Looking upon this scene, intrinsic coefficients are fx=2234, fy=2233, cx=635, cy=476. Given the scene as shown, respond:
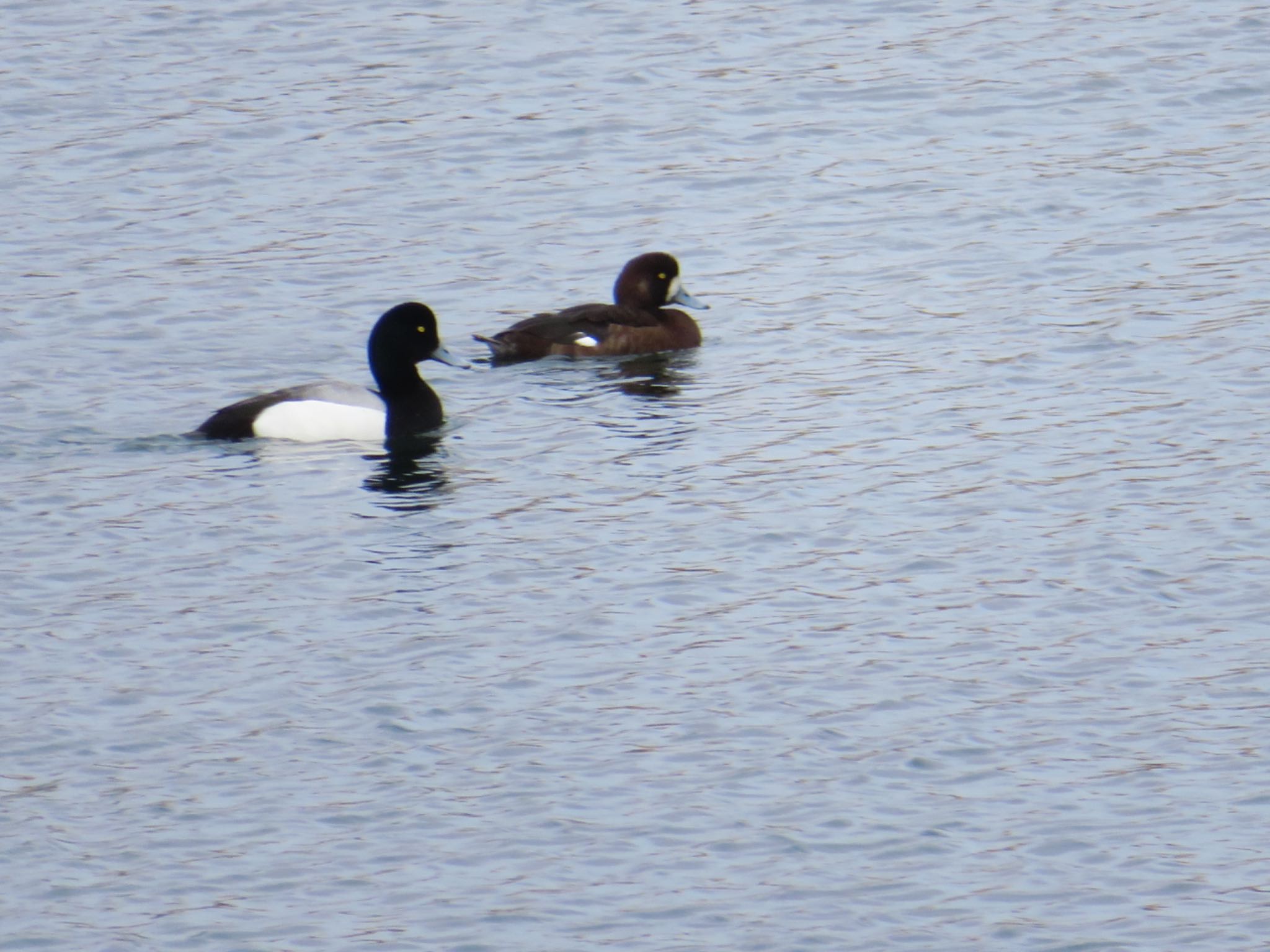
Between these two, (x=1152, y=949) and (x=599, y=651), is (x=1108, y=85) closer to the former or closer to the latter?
(x=599, y=651)

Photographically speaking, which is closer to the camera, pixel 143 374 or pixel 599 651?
pixel 599 651

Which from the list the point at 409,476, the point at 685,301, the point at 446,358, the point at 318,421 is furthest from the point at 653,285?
the point at 409,476

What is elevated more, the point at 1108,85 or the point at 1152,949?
the point at 1108,85

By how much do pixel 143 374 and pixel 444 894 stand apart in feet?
24.0

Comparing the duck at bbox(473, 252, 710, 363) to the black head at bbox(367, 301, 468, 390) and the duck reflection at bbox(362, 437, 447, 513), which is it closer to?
the black head at bbox(367, 301, 468, 390)

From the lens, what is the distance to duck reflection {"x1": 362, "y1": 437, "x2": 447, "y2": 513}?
1233 centimetres

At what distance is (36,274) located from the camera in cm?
1666

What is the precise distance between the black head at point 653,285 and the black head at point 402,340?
66.0 inches

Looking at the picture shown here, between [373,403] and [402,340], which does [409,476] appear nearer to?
[373,403]

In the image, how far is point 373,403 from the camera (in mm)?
13766

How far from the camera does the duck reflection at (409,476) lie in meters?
12.3

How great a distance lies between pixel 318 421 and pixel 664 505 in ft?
8.56

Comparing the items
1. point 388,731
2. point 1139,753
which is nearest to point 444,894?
point 388,731

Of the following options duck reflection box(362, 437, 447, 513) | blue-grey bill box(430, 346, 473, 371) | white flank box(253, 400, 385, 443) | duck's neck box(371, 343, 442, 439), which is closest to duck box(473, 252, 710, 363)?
blue-grey bill box(430, 346, 473, 371)
